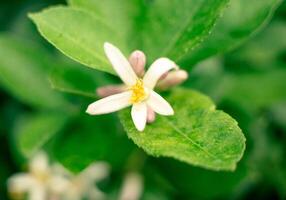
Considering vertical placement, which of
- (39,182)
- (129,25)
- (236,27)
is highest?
(236,27)

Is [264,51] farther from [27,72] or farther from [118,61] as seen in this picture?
[118,61]

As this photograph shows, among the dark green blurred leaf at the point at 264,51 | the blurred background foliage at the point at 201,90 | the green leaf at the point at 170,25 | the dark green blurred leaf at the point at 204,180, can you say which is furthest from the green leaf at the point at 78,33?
the dark green blurred leaf at the point at 264,51

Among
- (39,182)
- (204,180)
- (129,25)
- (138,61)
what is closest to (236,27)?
(129,25)

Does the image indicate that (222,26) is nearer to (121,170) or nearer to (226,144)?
(226,144)

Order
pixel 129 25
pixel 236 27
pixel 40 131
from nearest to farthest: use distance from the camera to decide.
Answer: pixel 129 25, pixel 236 27, pixel 40 131

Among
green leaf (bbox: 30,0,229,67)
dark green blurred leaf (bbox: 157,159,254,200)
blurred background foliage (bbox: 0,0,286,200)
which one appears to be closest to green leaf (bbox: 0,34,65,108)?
blurred background foliage (bbox: 0,0,286,200)

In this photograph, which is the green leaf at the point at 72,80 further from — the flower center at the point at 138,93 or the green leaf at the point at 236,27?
the green leaf at the point at 236,27

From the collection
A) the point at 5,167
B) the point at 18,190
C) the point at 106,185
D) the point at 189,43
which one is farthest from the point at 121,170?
the point at 189,43
